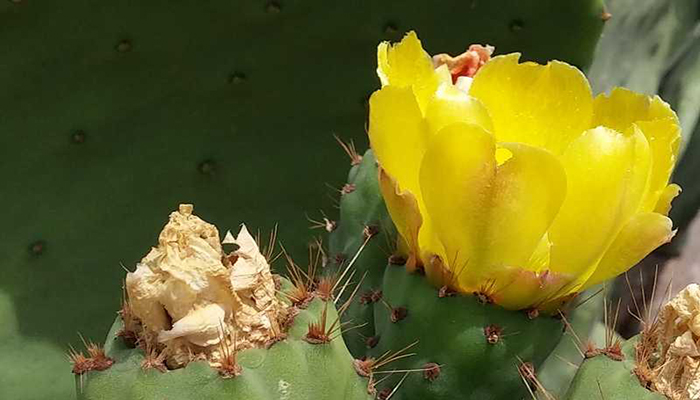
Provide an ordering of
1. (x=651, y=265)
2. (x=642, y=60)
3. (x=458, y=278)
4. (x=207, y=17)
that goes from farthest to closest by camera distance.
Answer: (x=651, y=265), (x=642, y=60), (x=207, y=17), (x=458, y=278)

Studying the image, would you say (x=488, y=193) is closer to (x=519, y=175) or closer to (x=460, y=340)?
(x=519, y=175)

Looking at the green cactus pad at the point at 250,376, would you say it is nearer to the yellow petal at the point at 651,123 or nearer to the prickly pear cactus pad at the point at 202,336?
the prickly pear cactus pad at the point at 202,336

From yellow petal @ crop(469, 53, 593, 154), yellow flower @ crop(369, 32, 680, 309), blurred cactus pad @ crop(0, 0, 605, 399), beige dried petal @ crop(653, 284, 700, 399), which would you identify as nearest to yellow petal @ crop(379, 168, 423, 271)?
yellow flower @ crop(369, 32, 680, 309)

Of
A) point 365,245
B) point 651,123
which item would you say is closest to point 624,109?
point 651,123

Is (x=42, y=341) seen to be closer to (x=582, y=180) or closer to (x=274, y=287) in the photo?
(x=274, y=287)

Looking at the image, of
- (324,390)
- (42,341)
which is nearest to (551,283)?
(324,390)

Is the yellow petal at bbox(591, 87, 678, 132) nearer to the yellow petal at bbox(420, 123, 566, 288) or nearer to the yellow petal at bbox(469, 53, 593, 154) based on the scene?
the yellow petal at bbox(469, 53, 593, 154)
